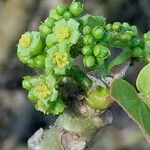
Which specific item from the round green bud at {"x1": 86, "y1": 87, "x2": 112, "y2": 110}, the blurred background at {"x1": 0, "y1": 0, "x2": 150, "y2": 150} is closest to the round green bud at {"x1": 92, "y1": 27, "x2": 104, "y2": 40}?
the round green bud at {"x1": 86, "y1": 87, "x2": 112, "y2": 110}

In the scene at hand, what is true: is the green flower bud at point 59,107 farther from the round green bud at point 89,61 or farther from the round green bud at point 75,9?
the round green bud at point 75,9

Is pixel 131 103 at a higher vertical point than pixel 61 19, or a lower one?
lower

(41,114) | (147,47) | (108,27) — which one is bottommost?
(41,114)

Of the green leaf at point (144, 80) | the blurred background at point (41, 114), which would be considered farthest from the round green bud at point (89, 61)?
the blurred background at point (41, 114)

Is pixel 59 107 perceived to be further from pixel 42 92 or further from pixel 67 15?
pixel 67 15

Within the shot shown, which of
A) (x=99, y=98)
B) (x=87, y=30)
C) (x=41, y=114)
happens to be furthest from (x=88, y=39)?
(x=41, y=114)

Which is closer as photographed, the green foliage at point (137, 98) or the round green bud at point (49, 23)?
the green foliage at point (137, 98)

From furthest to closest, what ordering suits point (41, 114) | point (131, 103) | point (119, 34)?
point (41, 114) → point (119, 34) → point (131, 103)

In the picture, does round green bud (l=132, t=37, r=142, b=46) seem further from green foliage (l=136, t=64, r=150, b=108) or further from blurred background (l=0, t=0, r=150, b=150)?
blurred background (l=0, t=0, r=150, b=150)
